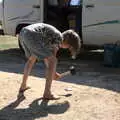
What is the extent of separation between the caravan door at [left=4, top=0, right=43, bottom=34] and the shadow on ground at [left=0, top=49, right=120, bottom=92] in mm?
859

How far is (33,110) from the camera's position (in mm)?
6969

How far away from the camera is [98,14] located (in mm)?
10930

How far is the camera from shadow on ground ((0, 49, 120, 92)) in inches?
351

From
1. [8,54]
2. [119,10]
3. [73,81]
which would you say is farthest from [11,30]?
[73,81]

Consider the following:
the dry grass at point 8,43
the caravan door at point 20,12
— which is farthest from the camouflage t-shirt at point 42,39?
the dry grass at point 8,43

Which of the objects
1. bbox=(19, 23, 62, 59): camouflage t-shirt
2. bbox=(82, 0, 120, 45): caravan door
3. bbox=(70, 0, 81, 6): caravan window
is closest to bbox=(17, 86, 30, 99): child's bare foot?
bbox=(19, 23, 62, 59): camouflage t-shirt

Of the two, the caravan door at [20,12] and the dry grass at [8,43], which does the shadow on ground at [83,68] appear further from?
the dry grass at [8,43]

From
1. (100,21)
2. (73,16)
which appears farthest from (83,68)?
(73,16)

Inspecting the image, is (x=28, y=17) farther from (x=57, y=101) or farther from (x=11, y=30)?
(x=57, y=101)

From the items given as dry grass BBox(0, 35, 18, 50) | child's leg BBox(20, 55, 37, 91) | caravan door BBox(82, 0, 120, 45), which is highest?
caravan door BBox(82, 0, 120, 45)

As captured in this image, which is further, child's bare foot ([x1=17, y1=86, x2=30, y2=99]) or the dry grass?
the dry grass

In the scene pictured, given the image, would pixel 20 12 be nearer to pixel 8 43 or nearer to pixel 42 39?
pixel 8 43

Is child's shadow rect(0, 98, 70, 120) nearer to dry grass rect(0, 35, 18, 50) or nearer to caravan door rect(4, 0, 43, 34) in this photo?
caravan door rect(4, 0, 43, 34)

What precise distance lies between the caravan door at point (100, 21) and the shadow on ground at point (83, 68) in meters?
0.61
